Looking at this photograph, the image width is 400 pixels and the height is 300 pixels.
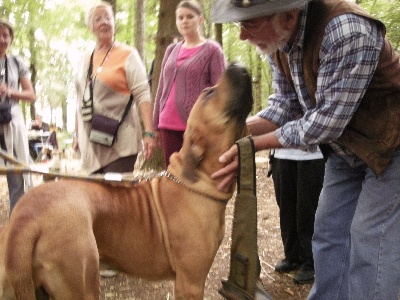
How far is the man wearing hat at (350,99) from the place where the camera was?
226 cm

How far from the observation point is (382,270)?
248 centimetres

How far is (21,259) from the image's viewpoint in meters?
2.11

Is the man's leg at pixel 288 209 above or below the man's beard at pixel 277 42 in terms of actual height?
below

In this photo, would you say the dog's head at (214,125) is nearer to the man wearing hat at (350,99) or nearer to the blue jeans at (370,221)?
the man wearing hat at (350,99)

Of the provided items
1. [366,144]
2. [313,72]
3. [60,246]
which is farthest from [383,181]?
[60,246]

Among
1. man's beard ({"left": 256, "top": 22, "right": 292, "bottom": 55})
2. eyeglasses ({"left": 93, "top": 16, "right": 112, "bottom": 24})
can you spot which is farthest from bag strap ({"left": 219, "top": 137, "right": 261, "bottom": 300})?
eyeglasses ({"left": 93, "top": 16, "right": 112, "bottom": 24})

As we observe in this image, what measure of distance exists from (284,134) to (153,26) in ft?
52.8

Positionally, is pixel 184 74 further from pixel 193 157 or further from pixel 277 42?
pixel 277 42

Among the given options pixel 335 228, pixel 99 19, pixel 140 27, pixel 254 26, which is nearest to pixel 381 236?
pixel 335 228

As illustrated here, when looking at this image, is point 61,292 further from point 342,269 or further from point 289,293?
point 289,293

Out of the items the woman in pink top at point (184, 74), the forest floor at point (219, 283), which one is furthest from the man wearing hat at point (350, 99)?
the woman in pink top at point (184, 74)

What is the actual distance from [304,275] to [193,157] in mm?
2082

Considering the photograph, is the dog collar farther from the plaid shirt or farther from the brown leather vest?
the brown leather vest

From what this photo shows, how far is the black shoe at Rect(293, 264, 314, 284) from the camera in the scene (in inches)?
164
